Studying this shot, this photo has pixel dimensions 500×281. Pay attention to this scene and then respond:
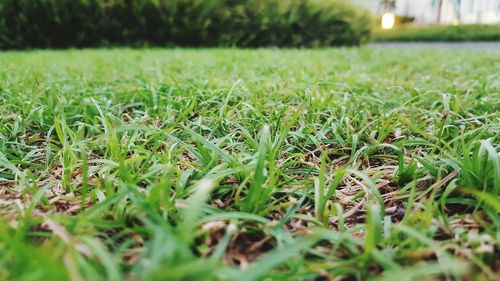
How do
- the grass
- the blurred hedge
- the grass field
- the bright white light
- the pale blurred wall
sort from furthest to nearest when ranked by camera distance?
the pale blurred wall < the bright white light < the grass < the blurred hedge < the grass field

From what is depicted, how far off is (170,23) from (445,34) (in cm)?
744

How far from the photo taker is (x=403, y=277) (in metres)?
0.49

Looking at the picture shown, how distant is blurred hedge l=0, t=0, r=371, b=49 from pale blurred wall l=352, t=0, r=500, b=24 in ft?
30.2

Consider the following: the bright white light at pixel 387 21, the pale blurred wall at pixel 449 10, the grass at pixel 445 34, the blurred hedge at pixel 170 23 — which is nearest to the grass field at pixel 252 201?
the blurred hedge at pixel 170 23

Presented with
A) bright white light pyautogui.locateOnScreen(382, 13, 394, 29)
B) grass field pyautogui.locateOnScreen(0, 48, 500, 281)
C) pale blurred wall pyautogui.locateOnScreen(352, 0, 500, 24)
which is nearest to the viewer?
grass field pyautogui.locateOnScreen(0, 48, 500, 281)

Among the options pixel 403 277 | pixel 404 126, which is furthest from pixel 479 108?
pixel 403 277

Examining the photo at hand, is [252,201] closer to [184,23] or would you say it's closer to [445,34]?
[184,23]

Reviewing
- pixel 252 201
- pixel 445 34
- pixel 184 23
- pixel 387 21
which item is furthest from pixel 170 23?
pixel 387 21

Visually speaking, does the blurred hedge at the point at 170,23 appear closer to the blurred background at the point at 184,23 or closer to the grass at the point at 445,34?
the blurred background at the point at 184,23

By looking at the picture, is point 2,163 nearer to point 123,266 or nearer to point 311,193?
point 123,266

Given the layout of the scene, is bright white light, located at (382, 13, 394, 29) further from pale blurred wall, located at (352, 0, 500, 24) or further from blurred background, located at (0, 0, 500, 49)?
blurred background, located at (0, 0, 500, 49)

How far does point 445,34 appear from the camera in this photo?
11.1 m

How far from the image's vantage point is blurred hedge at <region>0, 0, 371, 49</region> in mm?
6379

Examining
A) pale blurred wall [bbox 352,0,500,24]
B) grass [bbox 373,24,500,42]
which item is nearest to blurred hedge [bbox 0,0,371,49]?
grass [bbox 373,24,500,42]
